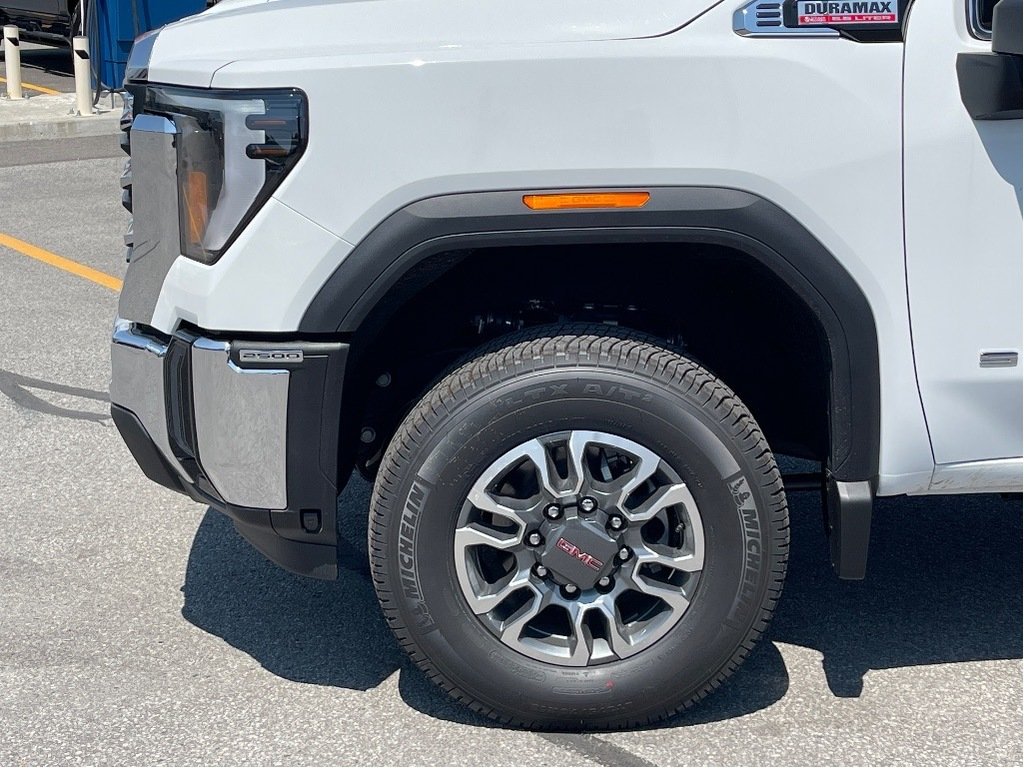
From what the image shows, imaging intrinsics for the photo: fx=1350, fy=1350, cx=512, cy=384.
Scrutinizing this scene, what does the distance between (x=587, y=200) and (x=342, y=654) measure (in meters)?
1.40

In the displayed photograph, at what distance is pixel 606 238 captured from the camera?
281 cm

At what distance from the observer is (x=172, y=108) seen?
295cm

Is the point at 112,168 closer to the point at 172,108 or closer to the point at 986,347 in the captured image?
the point at 172,108

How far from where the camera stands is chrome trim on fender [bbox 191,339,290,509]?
2.87m

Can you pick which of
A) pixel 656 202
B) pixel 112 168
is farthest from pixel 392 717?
pixel 112 168

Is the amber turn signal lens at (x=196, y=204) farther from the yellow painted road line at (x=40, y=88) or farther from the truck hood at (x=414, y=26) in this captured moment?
the yellow painted road line at (x=40, y=88)

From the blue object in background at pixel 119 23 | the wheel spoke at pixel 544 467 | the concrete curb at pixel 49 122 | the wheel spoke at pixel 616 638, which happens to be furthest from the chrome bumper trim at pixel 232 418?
the blue object in background at pixel 119 23

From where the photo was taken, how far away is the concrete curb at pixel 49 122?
12.1 m

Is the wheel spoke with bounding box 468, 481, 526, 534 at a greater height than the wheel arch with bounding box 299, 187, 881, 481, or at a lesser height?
lesser

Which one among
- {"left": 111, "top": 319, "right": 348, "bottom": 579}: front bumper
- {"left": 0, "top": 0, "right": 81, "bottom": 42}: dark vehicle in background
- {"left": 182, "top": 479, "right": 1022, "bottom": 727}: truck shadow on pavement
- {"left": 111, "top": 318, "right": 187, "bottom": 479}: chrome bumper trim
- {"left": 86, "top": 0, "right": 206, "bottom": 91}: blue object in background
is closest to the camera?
{"left": 111, "top": 319, "right": 348, "bottom": 579}: front bumper

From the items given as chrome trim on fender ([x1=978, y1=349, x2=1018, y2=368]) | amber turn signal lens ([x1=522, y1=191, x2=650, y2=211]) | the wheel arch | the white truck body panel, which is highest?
the white truck body panel

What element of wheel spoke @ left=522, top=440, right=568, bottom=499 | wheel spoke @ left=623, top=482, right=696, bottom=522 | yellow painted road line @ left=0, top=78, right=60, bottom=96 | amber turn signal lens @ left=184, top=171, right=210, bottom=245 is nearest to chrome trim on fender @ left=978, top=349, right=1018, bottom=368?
wheel spoke @ left=623, top=482, right=696, bottom=522

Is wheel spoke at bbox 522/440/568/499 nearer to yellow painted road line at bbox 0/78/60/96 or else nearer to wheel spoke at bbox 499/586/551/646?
wheel spoke at bbox 499/586/551/646

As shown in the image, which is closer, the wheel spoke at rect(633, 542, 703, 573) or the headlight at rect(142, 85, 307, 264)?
the headlight at rect(142, 85, 307, 264)
